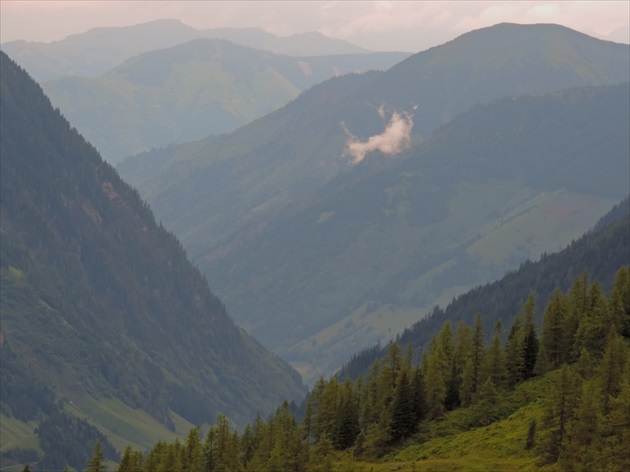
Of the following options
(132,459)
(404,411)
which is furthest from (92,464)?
(404,411)

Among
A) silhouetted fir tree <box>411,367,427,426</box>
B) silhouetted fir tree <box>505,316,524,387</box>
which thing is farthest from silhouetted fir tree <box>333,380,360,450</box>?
silhouetted fir tree <box>505,316,524,387</box>

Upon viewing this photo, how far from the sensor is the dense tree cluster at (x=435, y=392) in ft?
396

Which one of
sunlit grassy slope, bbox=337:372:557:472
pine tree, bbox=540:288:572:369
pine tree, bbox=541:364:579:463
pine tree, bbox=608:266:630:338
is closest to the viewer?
pine tree, bbox=541:364:579:463

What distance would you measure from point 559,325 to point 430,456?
101ft

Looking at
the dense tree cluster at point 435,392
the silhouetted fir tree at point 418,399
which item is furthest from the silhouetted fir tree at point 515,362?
the silhouetted fir tree at point 418,399

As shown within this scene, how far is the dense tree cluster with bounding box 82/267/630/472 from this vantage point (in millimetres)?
120688

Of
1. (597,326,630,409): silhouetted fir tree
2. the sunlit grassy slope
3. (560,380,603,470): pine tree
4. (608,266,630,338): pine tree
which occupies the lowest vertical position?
the sunlit grassy slope

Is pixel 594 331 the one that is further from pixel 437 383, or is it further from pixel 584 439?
pixel 584 439

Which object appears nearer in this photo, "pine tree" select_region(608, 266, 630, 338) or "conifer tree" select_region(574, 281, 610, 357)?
"conifer tree" select_region(574, 281, 610, 357)

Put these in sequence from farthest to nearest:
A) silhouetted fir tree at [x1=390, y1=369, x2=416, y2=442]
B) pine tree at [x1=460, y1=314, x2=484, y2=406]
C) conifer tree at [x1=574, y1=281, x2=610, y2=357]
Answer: pine tree at [x1=460, y1=314, x2=484, y2=406] < conifer tree at [x1=574, y1=281, x2=610, y2=357] < silhouetted fir tree at [x1=390, y1=369, x2=416, y2=442]

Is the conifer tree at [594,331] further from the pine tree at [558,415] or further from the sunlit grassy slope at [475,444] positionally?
the pine tree at [558,415]

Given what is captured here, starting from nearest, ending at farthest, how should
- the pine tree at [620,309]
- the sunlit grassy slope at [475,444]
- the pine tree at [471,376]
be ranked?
the sunlit grassy slope at [475,444] < the pine tree at [620,309] < the pine tree at [471,376]

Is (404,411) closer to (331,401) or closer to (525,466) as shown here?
(331,401)

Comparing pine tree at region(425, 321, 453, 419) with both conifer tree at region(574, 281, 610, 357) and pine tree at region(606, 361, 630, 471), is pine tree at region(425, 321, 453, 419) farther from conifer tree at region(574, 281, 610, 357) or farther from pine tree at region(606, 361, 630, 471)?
pine tree at region(606, 361, 630, 471)
